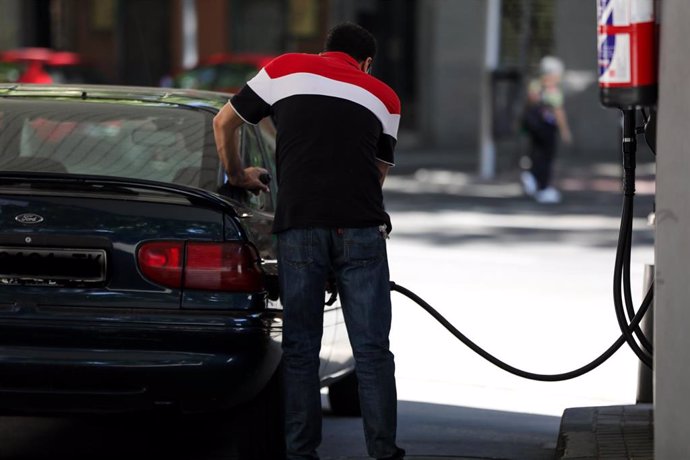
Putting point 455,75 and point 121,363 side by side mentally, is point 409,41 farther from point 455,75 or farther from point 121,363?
point 121,363

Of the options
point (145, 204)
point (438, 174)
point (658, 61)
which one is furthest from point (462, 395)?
point (438, 174)

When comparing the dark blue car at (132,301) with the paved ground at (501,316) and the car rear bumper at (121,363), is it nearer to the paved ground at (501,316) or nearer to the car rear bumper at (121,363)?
the car rear bumper at (121,363)

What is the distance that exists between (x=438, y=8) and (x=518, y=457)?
926 inches

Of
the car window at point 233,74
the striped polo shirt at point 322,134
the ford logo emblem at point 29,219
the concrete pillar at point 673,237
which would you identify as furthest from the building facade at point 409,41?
the concrete pillar at point 673,237

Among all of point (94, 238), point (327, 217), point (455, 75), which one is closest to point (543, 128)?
point (455, 75)

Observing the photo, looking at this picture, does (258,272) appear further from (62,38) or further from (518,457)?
(62,38)

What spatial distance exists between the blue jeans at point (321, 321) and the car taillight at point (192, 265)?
0.61 feet

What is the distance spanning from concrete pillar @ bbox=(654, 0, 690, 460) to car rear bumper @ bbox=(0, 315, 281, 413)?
1537mm

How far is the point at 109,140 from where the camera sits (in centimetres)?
620

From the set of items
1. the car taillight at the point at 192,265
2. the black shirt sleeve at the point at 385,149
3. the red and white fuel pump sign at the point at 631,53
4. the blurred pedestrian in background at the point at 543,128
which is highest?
the red and white fuel pump sign at the point at 631,53

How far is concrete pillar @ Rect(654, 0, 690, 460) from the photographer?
432 centimetres

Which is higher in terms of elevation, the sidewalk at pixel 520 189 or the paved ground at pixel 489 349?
the paved ground at pixel 489 349

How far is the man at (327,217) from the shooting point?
5.38m

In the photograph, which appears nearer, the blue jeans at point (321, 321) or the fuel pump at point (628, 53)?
the fuel pump at point (628, 53)
